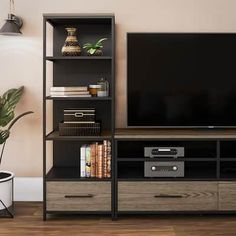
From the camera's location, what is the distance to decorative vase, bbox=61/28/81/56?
320 centimetres

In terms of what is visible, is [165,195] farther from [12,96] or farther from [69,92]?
[12,96]

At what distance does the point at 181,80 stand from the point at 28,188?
60.8 inches

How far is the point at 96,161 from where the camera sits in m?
A: 3.19

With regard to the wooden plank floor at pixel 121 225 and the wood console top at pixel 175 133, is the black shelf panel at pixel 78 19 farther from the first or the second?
the wooden plank floor at pixel 121 225

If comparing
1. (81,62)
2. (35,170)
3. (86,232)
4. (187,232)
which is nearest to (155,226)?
(187,232)

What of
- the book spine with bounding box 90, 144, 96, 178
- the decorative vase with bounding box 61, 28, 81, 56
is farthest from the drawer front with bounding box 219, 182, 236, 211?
the decorative vase with bounding box 61, 28, 81, 56

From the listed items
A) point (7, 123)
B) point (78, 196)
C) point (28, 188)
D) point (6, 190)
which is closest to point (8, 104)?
point (7, 123)

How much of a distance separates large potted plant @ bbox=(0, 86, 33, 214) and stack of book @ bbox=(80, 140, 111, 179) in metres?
0.59

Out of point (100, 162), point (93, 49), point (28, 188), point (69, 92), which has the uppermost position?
point (93, 49)

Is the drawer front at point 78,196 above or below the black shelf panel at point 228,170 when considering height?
below

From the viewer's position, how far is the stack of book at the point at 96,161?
3.17 m

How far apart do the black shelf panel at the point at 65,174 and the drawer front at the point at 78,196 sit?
0.10 ft

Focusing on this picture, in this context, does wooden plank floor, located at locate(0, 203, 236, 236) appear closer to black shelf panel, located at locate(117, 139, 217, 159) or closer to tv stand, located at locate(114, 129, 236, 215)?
tv stand, located at locate(114, 129, 236, 215)

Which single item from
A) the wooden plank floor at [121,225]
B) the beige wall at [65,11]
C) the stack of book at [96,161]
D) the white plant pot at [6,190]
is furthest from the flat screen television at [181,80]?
the white plant pot at [6,190]
